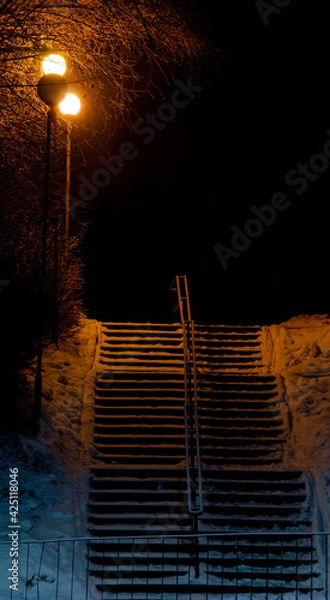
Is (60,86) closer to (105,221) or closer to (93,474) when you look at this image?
(93,474)

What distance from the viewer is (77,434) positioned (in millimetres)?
10859

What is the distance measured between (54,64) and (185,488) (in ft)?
21.3

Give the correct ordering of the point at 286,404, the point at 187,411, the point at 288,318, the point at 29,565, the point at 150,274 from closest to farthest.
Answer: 1. the point at 29,565
2. the point at 187,411
3. the point at 286,404
4. the point at 288,318
5. the point at 150,274

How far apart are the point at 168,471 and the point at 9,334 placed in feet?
9.66

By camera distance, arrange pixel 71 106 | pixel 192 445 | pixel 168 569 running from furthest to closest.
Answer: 1. pixel 71 106
2. pixel 192 445
3. pixel 168 569

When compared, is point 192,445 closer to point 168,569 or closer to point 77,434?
point 168,569

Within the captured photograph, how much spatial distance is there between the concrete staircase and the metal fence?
17mm

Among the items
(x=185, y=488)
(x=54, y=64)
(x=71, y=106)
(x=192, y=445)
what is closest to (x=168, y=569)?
(x=185, y=488)

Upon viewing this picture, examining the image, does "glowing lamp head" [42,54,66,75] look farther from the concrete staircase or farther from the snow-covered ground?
the concrete staircase

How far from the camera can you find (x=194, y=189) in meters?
18.9

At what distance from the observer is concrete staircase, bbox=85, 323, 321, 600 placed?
856 cm

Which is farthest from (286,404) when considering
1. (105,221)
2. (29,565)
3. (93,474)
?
(105,221)

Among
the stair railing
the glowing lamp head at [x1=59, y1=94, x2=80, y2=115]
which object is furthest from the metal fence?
the glowing lamp head at [x1=59, y1=94, x2=80, y2=115]

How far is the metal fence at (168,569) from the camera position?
7.80 metres
